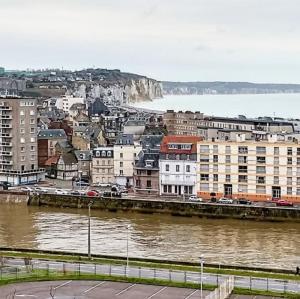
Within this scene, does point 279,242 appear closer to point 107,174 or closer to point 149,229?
point 149,229

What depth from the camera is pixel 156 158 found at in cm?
4456

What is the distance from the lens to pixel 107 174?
49.1m

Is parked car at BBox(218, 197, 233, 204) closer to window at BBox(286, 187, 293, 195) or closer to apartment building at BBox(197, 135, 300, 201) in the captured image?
apartment building at BBox(197, 135, 300, 201)

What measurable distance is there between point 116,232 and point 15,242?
4.52 metres

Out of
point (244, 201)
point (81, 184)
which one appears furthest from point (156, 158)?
point (81, 184)

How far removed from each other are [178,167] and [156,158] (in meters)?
1.84

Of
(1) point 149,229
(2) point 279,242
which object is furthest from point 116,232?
(2) point 279,242

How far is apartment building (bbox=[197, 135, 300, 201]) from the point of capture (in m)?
40.8

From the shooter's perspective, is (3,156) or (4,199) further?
(3,156)

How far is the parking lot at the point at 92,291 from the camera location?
20812 millimetres

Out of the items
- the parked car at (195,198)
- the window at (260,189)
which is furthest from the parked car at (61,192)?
the window at (260,189)

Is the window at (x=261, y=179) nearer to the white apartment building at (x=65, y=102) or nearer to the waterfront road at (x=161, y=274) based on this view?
the waterfront road at (x=161, y=274)

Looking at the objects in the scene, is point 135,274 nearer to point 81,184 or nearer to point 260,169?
point 260,169

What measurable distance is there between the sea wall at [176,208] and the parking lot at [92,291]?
17487 millimetres
